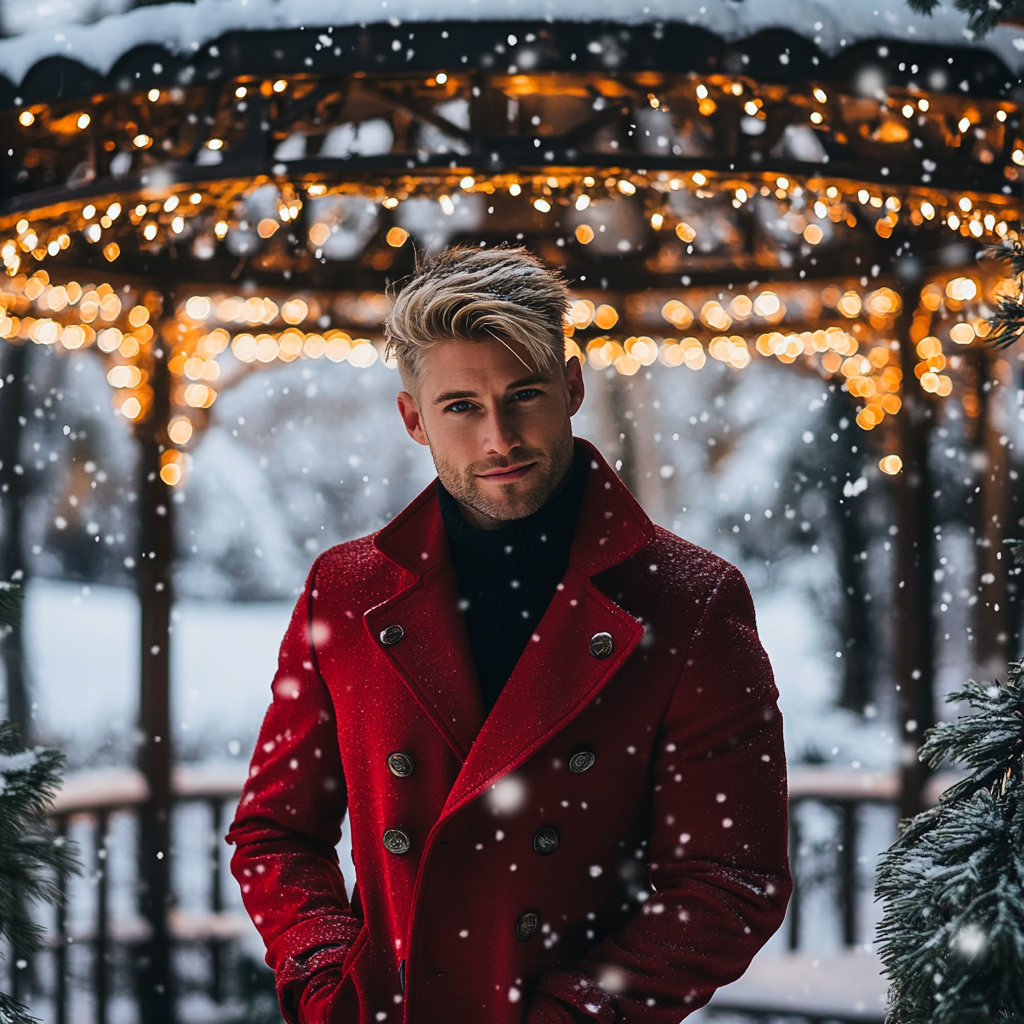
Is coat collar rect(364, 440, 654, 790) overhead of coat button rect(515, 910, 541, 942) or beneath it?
overhead

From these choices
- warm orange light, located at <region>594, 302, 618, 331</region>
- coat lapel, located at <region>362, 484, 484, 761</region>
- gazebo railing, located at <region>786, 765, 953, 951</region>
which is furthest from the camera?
warm orange light, located at <region>594, 302, 618, 331</region>

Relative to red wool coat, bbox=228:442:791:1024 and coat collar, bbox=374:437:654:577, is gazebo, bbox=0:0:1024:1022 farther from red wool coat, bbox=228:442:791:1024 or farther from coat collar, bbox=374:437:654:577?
red wool coat, bbox=228:442:791:1024

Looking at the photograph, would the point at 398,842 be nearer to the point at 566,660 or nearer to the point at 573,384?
the point at 566,660

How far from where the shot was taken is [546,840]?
1.59 meters

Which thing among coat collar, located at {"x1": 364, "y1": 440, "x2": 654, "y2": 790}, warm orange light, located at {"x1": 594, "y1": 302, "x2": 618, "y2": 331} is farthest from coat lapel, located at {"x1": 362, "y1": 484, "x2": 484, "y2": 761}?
warm orange light, located at {"x1": 594, "y1": 302, "x2": 618, "y2": 331}

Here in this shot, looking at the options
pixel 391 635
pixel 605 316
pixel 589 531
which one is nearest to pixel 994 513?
pixel 605 316

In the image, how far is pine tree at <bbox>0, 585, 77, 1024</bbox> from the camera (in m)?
1.92

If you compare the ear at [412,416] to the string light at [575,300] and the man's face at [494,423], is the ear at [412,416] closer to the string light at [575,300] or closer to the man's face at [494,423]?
the man's face at [494,423]

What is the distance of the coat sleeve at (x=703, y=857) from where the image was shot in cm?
152

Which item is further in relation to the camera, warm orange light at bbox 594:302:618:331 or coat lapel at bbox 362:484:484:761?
warm orange light at bbox 594:302:618:331

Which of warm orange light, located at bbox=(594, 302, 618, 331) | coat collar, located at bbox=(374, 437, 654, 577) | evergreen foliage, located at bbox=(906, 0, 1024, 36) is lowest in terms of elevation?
coat collar, located at bbox=(374, 437, 654, 577)

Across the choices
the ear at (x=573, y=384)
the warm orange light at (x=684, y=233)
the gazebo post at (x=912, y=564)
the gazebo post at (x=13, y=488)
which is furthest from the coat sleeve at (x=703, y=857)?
the gazebo post at (x=13, y=488)

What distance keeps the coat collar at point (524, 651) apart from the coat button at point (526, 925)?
18 cm

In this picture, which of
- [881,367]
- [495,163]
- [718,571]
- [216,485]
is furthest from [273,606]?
[718,571]
